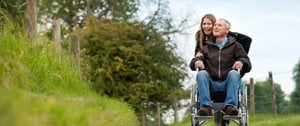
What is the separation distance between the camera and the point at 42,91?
24.8 ft

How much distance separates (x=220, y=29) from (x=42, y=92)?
6.82 ft

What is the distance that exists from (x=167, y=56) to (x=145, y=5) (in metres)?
Result: 6.98

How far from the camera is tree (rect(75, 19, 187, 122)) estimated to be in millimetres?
23000

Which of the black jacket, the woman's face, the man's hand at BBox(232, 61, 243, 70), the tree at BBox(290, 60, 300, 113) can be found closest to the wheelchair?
the man's hand at BBox(232, 61, 243, 70)

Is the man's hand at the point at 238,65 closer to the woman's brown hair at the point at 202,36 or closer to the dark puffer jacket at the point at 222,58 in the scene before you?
the dark puffer jacket at the point at 222,58

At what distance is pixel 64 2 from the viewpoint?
122 feet

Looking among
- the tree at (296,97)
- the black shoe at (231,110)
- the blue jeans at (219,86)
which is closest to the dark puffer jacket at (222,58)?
the blue jeans at (219,86)

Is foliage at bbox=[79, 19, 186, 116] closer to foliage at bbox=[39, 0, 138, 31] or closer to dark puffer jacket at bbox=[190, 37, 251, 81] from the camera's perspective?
foliage at bbox=[39, 0, 138, 31]

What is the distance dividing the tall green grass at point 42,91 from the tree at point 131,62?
495 inches

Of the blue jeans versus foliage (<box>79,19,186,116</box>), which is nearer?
the blue jeans

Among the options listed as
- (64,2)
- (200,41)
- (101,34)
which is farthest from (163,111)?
(200,41)

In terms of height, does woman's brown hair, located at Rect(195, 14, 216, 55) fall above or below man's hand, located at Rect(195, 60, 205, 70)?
above

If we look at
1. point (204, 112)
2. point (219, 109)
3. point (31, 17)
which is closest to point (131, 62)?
point (31, 17)

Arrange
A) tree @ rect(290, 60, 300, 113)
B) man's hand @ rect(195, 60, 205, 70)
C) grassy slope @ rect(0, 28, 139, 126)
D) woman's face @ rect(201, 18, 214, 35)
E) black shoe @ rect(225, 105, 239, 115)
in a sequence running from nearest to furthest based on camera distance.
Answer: grassy slope @ rect(0, 28, 139, 126)
black shoe @ rect(225, 105, 239, 115)
man's hand @ rect(195, 60, 205, 70)
woman's face @ rect(201, 18, 214, 35)
tree @ rect(290, 60, 300, 113)
